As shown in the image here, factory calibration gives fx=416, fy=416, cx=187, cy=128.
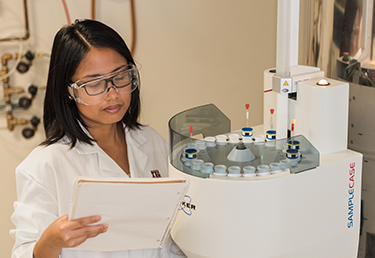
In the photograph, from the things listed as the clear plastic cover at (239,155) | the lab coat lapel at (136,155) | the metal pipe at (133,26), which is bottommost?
the lab coat lapel at (136,155)

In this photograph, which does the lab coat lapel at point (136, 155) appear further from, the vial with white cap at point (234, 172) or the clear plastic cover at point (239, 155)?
the vial with white cap at point (234, 172)

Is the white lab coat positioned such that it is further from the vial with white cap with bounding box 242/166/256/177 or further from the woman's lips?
the vial with white cap with bounding box 242/166/256/177

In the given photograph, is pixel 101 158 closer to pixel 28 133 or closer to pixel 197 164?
pixel 197 164

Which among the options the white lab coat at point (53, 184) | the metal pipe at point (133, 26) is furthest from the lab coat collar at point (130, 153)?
the metal pipe at point (133, 26)

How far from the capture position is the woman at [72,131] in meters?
1.16

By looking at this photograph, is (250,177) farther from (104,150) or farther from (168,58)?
(168,58)

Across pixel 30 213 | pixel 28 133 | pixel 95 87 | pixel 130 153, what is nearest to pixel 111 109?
pixel 95 87

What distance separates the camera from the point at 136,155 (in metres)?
1.40

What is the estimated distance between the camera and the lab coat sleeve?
1.15 metres

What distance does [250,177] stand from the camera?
0.97 m

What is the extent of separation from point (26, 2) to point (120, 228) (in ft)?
5.00

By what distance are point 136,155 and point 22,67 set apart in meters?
1.12

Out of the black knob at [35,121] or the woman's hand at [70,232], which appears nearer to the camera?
the woman's hand at [70,232]

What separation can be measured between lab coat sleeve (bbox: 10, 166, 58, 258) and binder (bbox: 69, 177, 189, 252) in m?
Result: 0.13
